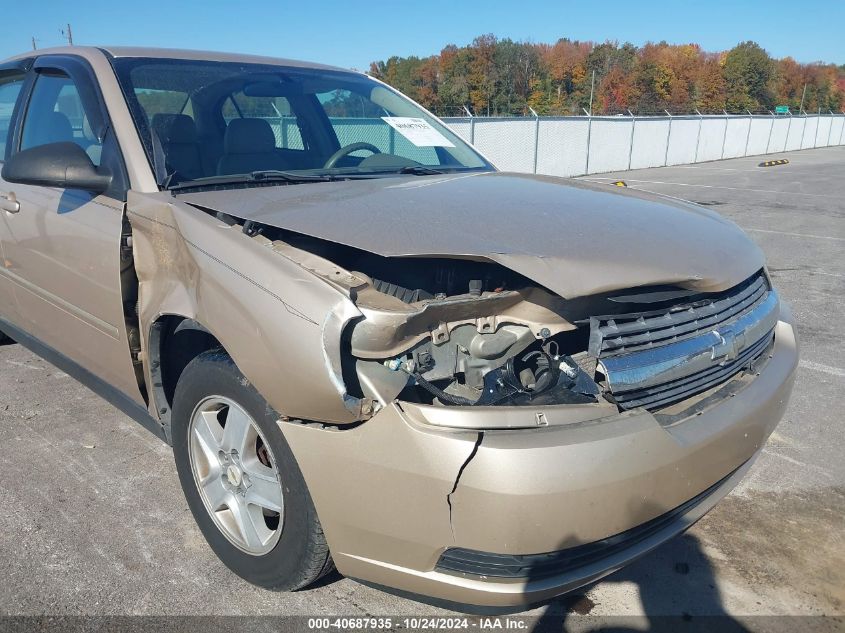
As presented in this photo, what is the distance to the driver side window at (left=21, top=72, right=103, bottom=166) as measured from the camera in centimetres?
293

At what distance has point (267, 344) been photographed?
1.91 m

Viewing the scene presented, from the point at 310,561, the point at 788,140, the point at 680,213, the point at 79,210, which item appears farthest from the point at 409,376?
the point at 788,140

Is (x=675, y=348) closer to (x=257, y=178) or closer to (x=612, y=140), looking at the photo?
(x=257, y=178)

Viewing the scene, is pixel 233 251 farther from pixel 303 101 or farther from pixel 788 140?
pixel 788 140

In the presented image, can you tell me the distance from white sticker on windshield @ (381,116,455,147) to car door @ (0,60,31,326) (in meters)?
1.90

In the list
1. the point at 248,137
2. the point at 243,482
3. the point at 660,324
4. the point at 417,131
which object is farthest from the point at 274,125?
the point at 660,324

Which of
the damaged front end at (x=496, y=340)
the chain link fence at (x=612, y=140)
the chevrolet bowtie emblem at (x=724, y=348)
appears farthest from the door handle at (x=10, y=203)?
the chain link fence at (x=612, y=140)

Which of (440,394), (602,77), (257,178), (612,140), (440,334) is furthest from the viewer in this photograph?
(602,77)

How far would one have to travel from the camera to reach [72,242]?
9.23 feet

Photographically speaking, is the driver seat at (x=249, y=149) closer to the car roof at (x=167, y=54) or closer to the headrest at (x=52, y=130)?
the car roof at (x=167, y=54)

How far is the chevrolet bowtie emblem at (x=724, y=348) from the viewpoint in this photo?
84.6 inches

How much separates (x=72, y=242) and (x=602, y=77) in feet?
273

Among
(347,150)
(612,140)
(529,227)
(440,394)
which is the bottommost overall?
(612,140)

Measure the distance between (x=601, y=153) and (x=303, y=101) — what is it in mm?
17103
